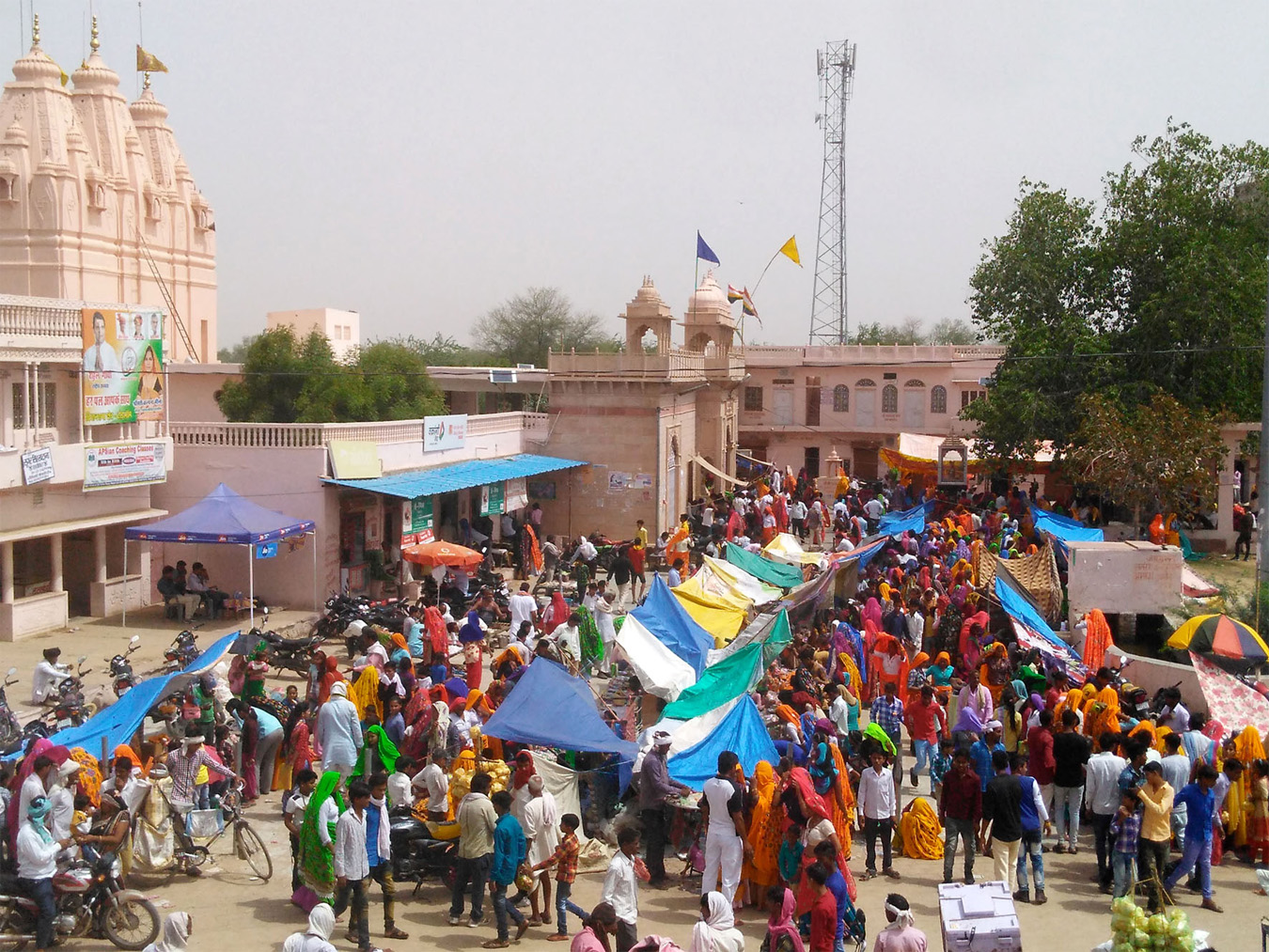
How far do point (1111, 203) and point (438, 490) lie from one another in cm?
1825

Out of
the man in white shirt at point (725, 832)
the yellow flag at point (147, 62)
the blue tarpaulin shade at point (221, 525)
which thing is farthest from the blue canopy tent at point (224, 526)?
the yellow flag at point (147, 62)

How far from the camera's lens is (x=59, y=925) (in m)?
8.14

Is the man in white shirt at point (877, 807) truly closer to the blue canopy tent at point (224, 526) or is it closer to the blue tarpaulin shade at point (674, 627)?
the blue tarpaulin shade at point (674, 627)

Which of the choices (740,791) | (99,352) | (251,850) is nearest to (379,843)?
(251,850)

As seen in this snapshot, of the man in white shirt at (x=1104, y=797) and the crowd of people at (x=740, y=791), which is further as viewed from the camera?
the man in white shirt at (x=1104, y=797)

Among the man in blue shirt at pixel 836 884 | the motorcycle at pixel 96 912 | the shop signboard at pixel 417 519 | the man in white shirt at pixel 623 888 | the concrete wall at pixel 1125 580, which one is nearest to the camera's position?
the man in blue shirt at pixel 836 884

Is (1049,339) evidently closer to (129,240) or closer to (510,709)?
(510,709)

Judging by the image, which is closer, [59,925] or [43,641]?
[59,925]

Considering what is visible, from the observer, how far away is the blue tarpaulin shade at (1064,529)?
21.4 m

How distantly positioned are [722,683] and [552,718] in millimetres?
2934

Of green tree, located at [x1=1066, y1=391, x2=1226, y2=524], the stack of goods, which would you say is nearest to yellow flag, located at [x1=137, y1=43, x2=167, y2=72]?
green tree, located at [x1=1066, y1=391, x2=1226, y2=524]

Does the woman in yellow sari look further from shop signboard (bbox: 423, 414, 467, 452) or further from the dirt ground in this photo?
shop signboard (bbox: 423, 414, 467, 452)

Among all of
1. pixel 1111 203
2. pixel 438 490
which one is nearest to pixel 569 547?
pixel 438 490

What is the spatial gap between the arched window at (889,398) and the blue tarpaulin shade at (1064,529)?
64.8 ft
